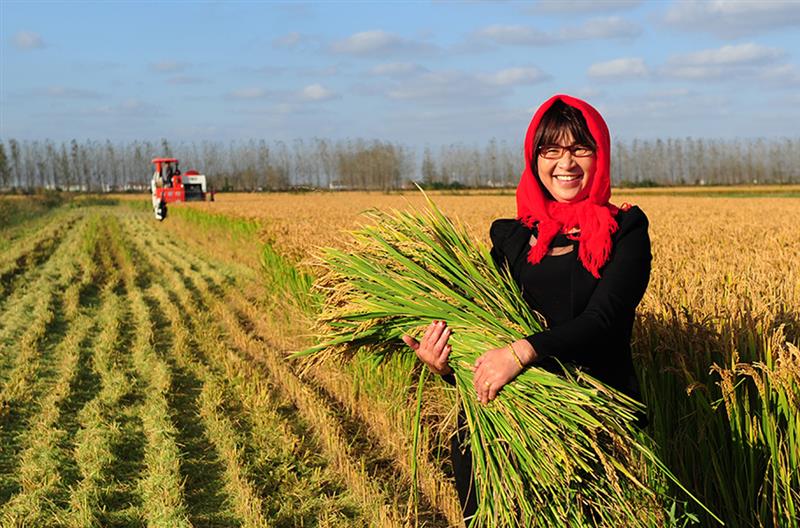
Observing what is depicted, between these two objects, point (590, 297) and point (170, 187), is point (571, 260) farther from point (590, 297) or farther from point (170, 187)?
point (170, 187)

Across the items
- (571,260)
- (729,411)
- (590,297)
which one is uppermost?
(571,260)

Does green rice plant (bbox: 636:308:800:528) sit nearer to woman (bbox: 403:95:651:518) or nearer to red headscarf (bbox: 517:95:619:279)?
woman (bbox: 403:95:651:518)

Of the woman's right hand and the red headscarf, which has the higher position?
the red headscarf

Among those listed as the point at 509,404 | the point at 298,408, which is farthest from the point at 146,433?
the point at 509,404

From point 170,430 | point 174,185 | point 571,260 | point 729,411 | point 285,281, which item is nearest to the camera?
point 571,260

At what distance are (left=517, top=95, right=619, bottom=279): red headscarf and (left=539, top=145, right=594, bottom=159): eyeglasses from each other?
4 cm

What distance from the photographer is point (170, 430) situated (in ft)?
16.8

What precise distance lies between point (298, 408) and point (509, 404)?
3.80 metres

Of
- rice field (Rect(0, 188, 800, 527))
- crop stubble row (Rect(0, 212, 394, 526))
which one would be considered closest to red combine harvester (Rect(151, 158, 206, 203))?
rice field (Rect(0, 188, 800, 527))

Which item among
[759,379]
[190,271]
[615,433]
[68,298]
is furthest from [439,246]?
[190,271]

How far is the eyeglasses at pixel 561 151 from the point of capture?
7.37 feet

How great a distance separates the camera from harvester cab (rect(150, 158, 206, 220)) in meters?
30.0

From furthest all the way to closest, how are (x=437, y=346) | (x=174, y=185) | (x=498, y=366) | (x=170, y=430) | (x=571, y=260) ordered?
(x=174, y=185), (x=170, y=430), (x=437, y=346), (x=571, y=260), (x=498, y=366)

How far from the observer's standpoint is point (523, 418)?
219 centimetres
